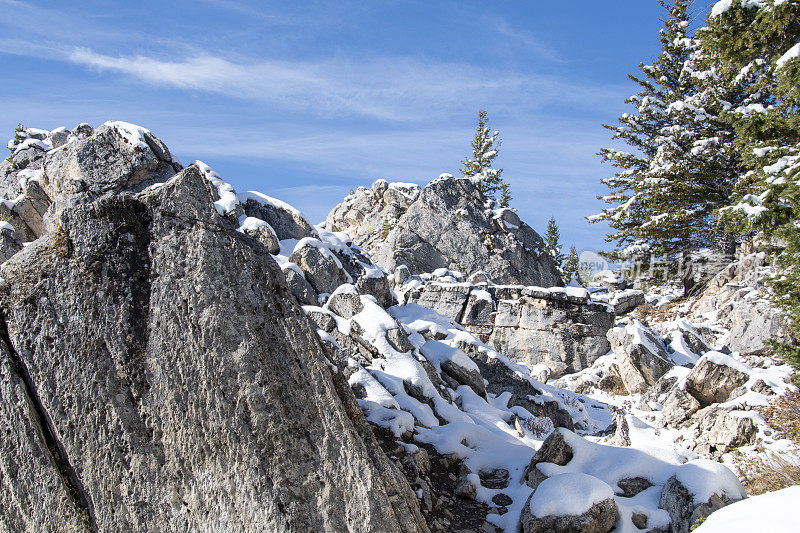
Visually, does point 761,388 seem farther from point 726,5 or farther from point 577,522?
point 726,5

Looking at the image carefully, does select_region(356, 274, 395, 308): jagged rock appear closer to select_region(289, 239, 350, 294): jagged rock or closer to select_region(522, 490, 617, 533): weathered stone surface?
select_region(289, 239, 350, 294): jagged rock

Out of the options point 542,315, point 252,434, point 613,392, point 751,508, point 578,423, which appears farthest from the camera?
point 542,315

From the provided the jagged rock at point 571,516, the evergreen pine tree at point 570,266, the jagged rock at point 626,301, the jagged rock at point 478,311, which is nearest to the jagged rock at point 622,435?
the jagged rock at point 571,516

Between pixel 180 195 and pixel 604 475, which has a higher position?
pixel 180 195

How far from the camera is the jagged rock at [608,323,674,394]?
55.0 ft

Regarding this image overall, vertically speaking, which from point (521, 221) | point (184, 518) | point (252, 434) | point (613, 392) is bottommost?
point (613, 392)

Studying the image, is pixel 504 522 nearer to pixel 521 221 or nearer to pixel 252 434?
pixel 252 434

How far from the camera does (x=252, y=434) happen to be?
17.8 ft

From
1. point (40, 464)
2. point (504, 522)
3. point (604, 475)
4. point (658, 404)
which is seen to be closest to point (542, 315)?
point (658, 404)

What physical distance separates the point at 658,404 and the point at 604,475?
7.20 metres

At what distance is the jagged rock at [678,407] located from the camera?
40.8ft

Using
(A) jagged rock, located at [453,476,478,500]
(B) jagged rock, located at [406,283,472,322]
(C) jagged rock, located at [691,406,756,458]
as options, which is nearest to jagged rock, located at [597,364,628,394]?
(C) jagged rock, located at [691,406,756,458]

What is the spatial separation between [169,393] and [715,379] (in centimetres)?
1213

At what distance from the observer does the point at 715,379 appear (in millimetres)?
12445
